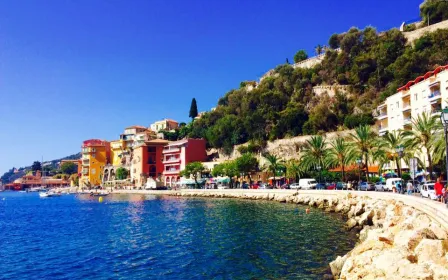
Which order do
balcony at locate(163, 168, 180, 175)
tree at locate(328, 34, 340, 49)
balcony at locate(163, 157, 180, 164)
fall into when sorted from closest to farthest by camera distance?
tree at locate(328, 34, 340, 49), balcony at locate(163, 168, 180, 175), balcony at locate(163, 157, 180, 164)

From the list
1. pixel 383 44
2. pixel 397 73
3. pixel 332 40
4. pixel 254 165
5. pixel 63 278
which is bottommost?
pixel 63 278

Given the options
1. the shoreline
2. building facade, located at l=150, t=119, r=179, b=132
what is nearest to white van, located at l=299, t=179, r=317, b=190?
the shoreline

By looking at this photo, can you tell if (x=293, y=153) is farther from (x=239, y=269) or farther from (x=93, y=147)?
(x=93, y=147)

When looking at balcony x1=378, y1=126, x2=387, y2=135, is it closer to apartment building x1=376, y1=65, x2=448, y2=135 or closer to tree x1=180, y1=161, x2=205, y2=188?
apartment building x1=376, y1=65, x2=448, y2=135

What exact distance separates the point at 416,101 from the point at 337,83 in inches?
1374

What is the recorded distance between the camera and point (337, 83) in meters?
81.1

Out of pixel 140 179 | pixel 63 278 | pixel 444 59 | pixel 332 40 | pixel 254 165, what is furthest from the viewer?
pixel 140 179

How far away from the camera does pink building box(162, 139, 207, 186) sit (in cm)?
9456

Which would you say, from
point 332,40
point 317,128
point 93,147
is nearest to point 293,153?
point 317,128

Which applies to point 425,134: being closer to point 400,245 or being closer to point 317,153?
point 317,153

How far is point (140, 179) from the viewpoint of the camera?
4294 inches

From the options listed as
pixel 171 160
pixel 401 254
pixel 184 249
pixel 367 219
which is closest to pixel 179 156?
pixel 171 160

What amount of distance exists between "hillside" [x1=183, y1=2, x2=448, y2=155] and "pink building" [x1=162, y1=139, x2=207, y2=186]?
399 centimetres

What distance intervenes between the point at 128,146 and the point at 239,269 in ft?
404
